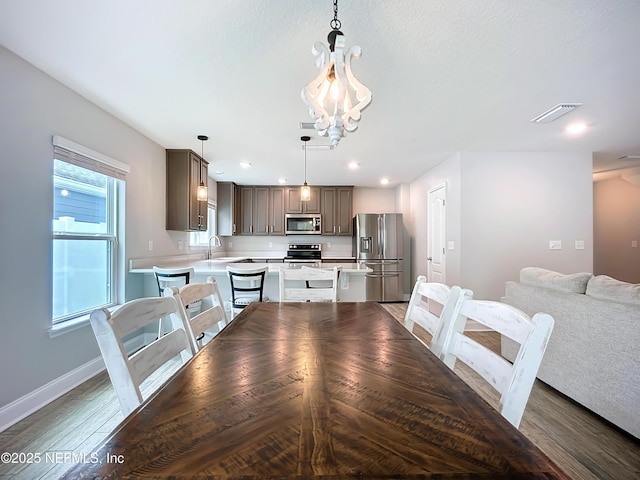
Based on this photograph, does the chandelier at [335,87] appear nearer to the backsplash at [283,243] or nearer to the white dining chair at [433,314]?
the white dining chair at [433,314]

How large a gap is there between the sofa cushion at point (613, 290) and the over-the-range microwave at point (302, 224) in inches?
179

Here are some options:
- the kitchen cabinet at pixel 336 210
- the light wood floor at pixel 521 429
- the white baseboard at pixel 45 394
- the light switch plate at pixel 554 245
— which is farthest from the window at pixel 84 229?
the light switch plate at pixel 554 245

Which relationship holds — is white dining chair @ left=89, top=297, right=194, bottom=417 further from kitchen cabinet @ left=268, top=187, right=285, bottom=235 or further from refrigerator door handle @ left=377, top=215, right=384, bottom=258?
kitchen cabinet @ left=268, top=187, right=285, bottom=235

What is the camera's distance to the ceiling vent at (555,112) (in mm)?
2582

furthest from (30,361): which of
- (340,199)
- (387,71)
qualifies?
(340,199)

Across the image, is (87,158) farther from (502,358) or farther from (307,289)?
(502,358)

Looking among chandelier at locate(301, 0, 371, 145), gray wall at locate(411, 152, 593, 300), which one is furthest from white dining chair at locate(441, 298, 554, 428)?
gray wall at locate(411, 152, 593, 300)

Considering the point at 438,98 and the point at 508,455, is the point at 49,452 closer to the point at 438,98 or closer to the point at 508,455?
the point at 508,455

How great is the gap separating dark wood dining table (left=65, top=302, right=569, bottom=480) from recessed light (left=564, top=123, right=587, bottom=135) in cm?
333

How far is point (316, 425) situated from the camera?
0.66m

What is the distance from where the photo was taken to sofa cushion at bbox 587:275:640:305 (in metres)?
1.82

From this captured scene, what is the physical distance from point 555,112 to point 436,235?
235cm

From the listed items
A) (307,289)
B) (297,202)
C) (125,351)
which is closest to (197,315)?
(125,351)

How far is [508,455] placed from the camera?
1.83 ft
